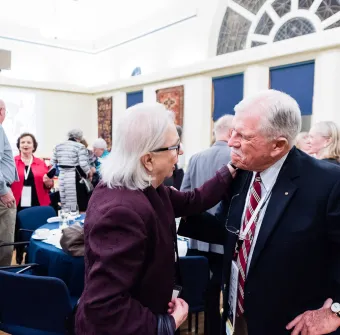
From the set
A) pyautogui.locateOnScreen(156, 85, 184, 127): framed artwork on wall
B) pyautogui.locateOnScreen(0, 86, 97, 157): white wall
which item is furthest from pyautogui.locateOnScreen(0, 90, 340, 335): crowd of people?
pyautogui.locateOnScreen(0, 86, 97, 157): white wall

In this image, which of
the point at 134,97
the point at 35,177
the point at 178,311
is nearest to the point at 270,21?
the point at 134,97

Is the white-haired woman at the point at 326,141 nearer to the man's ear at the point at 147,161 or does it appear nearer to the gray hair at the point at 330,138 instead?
the gray hair at the point at 330,138

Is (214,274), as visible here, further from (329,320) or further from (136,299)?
(136,299)

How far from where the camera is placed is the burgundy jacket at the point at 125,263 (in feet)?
3.21

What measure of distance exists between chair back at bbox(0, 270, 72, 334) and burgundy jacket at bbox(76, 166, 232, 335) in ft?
2.31

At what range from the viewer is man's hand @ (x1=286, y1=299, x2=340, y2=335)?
124 centimetres

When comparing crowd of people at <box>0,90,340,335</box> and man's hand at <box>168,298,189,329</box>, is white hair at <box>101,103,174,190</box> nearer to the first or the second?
crowd of people at <box>0,90,340,335</box>

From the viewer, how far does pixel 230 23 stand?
6711 millimetres

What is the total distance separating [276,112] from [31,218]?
310 centimetres

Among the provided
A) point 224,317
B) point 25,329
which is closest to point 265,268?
point 224,317

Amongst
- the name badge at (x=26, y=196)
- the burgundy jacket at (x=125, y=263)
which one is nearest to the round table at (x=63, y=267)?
the burgundy jacket at (x=125, y=263)

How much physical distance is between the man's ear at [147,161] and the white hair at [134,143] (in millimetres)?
14

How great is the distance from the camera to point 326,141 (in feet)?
9.43

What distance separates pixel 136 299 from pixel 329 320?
699 millimetres
